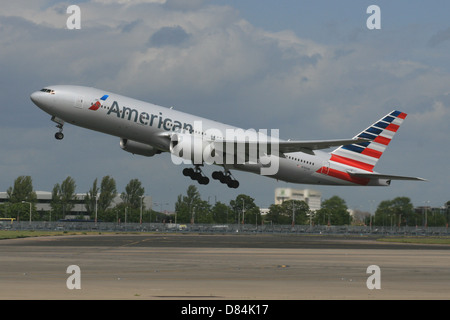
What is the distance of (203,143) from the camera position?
53.0 m

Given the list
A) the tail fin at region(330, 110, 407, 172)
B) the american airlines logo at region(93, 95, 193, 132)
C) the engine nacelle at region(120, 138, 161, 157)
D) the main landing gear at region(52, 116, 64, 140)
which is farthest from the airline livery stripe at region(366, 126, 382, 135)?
the main landing gear at region(52, 116, 64, 140)

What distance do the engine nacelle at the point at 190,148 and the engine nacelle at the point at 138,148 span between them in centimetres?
685

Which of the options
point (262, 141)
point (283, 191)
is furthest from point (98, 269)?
point (283, 191)

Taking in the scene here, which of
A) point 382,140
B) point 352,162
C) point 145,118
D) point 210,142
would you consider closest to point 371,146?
point 382,140

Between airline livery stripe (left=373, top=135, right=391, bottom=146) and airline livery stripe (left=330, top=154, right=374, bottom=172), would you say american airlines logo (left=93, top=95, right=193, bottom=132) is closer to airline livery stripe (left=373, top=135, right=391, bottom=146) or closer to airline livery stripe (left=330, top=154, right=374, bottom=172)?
airline livery stripe (left=330, top=154, right=374, bottom=172)

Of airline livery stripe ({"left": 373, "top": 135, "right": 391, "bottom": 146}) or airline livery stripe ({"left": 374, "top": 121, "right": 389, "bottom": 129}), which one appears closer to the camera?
airline livery stripe ({"left": 373, "top": 135, "right": 391, "bottom": 146})

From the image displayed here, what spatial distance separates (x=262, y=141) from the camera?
56.3 m

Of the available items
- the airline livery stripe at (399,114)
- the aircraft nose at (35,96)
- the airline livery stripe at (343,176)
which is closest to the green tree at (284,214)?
the airline livery stripe at (399,114)

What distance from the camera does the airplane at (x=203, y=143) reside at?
5125 centimetres

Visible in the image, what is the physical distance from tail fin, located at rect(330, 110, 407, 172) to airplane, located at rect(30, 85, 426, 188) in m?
0.10

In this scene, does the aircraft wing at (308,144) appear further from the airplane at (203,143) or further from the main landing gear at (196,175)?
the main landing gear at (196,175)

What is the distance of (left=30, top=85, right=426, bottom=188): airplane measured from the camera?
168ft

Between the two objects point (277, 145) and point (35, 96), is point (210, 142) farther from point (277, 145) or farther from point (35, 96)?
point (35, 96)

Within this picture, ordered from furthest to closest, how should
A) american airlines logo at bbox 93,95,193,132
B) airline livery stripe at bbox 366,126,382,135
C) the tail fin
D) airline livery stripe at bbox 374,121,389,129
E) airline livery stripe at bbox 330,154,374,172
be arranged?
airline livery stripe at bbox 374,121,389,129, airline livery stripe at bbox 366,126,382,135, the tail fin, airline livery stripe at bbox 330,154,374,172, american airlines logo at bbox 93,95,193,132
